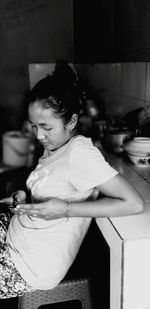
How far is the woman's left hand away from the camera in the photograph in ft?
3.38

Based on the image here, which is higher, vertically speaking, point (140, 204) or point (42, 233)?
point (140, 204)

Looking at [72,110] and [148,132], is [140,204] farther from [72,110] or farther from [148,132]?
[148,132]

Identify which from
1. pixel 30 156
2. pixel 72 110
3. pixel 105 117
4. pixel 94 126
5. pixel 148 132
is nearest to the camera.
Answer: pixel 72 110

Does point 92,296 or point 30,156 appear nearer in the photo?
point 92,296

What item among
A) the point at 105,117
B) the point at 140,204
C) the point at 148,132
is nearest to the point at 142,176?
the point at 148,132

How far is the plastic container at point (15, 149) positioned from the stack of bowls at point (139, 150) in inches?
76.8

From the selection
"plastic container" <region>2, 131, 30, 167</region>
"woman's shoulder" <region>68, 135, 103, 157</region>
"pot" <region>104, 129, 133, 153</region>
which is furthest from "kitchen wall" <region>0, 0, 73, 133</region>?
"woman's shoulder" <region>68, 135, 103, 157</region>

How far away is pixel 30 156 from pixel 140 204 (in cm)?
259

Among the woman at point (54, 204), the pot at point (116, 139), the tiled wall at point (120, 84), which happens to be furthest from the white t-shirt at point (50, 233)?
the tiled wall at point (120, 84)

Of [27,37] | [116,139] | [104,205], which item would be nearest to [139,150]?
[116,139]

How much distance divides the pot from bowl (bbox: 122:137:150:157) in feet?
0.54

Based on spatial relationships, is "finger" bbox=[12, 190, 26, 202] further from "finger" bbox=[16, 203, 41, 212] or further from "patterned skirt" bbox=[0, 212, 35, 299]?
"finger" bbox=[16, 203, 41, 212]

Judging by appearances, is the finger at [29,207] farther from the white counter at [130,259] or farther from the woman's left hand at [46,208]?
the white counter at [130,259]

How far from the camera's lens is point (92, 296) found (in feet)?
4.41
